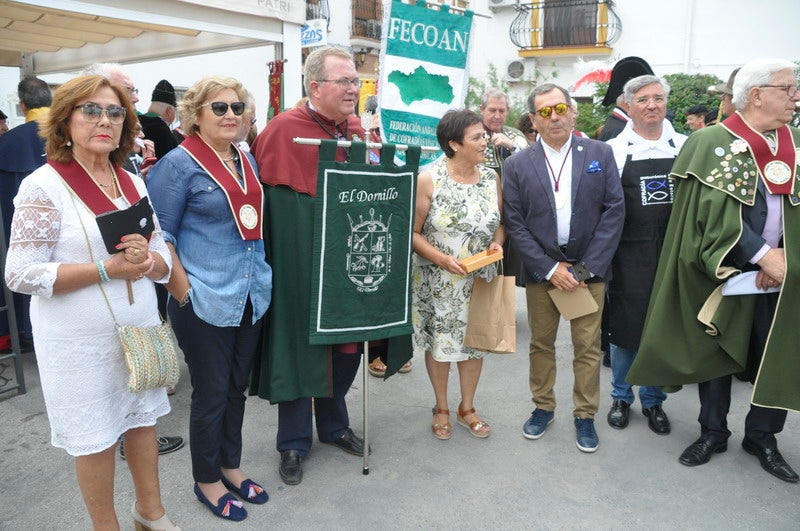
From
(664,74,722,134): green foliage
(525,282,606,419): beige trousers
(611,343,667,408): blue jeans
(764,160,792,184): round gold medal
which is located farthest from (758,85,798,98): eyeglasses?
(664,74,722,134): green foliage

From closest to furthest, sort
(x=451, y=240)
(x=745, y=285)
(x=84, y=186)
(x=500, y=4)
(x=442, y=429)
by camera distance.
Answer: (x=84, y=186), (x=745, y=285), (x=451, y=240), (x=442, y=429), (x=500, y=4)

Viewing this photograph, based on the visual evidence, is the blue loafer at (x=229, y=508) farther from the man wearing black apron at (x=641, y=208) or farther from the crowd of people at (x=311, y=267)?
the man wearing black apron at (x=641, y=208)

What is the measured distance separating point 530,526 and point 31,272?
2.32 m

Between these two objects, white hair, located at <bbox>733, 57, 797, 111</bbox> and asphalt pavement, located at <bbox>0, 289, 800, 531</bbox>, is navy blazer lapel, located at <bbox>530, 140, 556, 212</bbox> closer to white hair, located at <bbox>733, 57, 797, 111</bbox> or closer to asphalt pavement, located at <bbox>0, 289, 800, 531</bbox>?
white hair, located at <bbox>733, 57, 797, 111</bbox>

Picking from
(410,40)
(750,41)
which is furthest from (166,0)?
(750,41)

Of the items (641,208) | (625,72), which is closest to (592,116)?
(625,72)

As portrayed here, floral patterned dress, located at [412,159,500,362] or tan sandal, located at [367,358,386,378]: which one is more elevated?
floral patterned dress, located at [412,159,500,362]

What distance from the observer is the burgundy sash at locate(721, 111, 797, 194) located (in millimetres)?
3119

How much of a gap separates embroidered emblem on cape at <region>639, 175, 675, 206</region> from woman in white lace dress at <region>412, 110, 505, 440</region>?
0.85 metres

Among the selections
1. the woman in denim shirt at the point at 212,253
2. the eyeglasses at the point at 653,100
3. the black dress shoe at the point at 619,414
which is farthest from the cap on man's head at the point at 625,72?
the woman in denim shirt at the point at 212,253

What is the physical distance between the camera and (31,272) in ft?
6.95

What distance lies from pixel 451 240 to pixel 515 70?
48.0 ft

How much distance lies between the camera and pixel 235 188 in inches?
109

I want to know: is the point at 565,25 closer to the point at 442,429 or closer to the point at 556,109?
the point at 556,109
